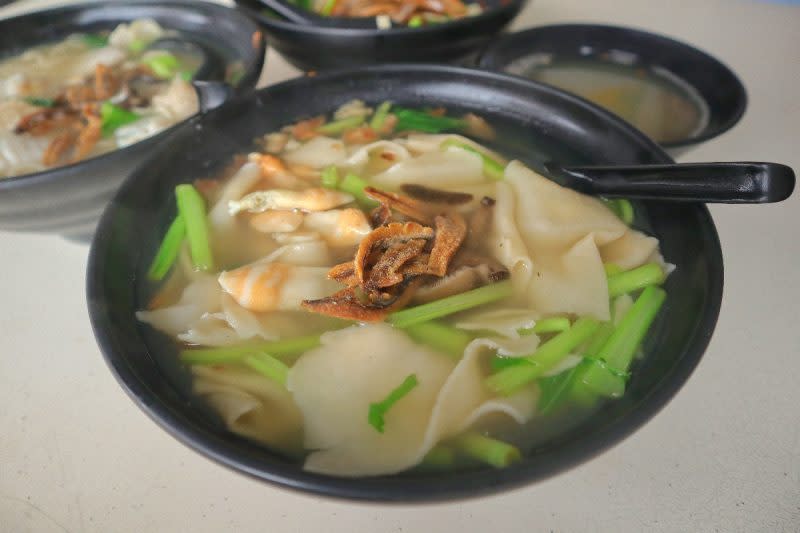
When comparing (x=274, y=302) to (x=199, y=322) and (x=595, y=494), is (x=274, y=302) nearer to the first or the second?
(x=199, y=322)

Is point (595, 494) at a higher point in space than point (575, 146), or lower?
lower

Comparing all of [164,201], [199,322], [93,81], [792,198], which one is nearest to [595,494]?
[199,322]

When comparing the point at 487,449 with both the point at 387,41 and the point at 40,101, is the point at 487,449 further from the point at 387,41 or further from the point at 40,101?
the point at 40,101

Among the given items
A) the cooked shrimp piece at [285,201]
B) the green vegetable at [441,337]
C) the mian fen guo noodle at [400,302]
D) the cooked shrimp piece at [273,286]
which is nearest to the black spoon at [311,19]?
the mian fen guo noodle at [400,302]

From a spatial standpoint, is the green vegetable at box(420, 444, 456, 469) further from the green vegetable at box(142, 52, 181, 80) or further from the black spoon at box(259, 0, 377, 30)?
the green vegetable at box(142, 52, 181, 80)

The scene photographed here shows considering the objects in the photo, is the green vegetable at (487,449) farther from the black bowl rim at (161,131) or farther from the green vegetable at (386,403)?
the black bowl rim at (161,131)

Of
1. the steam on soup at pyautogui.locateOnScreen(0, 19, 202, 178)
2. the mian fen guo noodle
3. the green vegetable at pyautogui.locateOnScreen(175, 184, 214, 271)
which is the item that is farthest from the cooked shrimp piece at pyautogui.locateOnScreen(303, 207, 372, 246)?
the steam on soup at pyautogui.locateOnScreen(0, 19, 202, 178)
